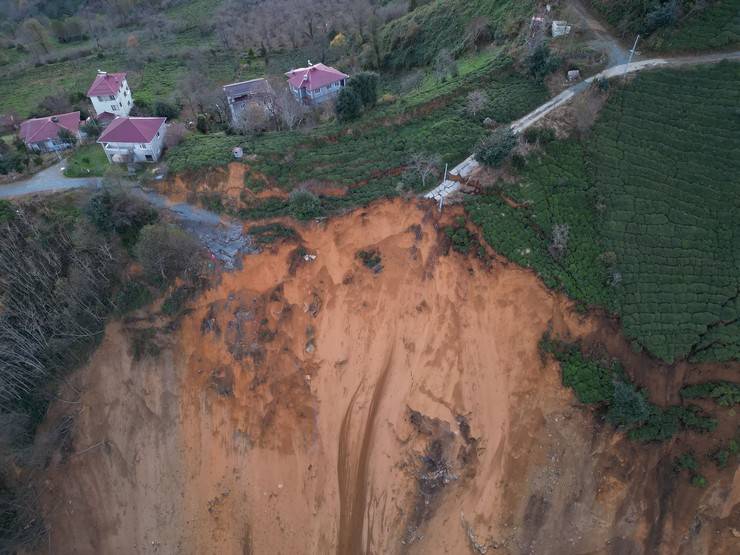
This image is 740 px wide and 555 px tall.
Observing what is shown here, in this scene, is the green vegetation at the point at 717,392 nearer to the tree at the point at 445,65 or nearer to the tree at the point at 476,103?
the tree at the point at 476,103

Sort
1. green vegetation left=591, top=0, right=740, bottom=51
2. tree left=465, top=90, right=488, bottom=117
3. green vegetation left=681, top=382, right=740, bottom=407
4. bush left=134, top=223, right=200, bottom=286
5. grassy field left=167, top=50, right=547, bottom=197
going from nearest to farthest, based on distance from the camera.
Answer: green vegetation left=681, top=382, right=740, bottom=407 < bush left=134, top=223, right=200, bottom=286 < grassy field left=167, top=50, right=547, bottom=197 < green vegetation left=591, top=0, right=740, bottom=51 < tree left=465, top=90, right=488, bottom=117

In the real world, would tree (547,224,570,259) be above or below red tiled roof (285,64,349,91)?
below

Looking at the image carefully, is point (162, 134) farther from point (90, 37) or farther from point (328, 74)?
point (90, 37)

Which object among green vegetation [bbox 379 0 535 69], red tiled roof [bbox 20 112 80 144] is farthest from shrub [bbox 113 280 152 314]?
green vegetation [bbox 379 0 535 69]

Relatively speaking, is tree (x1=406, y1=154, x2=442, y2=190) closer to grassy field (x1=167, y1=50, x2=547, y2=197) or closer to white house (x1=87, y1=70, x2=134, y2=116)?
grassy field (x1=167, y1=50, x2=547, y2=197)

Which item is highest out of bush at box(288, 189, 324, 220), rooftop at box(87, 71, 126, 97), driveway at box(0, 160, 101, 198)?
rooftop at box(87, 71, 126, 97)

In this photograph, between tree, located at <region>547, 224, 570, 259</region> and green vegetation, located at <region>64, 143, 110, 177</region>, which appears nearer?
tree, located at <region>547, 224, 570, 259</region>

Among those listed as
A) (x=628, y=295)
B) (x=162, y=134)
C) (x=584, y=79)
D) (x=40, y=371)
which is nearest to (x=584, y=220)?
(x=628, y=295)

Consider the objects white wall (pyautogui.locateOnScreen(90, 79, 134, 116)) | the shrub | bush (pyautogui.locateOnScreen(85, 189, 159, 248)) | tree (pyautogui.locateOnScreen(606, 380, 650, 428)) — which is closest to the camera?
tree (pyautogui.locateOnScreen(606, 380, 650, 428))
